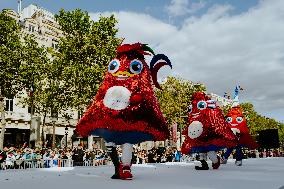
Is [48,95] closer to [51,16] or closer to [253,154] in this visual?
[253,154]

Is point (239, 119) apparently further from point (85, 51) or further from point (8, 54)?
point (8, 54)

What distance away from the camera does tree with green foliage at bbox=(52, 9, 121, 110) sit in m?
25.2

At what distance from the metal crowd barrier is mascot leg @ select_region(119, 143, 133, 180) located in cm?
937

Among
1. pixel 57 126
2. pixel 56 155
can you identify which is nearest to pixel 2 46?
pixel 56 155

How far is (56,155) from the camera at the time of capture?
693 inches

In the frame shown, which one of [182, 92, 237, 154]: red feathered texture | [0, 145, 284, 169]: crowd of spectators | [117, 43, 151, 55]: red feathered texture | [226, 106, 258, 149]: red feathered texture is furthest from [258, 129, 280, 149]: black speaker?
[117, 43, 151, 55]: red feathered texture

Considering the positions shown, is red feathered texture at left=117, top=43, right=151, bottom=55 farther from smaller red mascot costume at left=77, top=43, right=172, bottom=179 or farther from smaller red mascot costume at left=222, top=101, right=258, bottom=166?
smaller red mascot costume at left=222, top=101, right=258, bottom=166

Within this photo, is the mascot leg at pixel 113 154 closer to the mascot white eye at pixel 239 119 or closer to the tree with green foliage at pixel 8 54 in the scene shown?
the mascot white eye at pixel 239 119

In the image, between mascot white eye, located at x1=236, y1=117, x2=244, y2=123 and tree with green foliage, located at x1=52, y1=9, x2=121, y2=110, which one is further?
tree with green foliage, located at x1=52, y1=9, x2=121, y2=110

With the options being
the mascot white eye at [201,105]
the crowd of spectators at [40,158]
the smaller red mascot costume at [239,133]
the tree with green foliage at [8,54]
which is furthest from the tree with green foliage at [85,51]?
the mascot white eye at [201,105]

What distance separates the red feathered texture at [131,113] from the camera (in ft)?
24.7

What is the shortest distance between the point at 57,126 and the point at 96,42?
60.5 ft

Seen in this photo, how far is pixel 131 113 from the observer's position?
7590 mm

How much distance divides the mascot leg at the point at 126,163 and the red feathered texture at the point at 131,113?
0.51 metres
